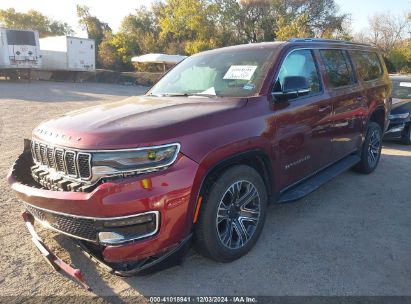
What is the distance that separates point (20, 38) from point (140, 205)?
25153mm

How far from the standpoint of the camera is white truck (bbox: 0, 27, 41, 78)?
23859mm

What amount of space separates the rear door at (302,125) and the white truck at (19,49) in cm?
2390

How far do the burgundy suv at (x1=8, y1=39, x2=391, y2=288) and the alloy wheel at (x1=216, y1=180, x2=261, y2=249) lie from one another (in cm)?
1

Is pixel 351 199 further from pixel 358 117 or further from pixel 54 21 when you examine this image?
pixel 54 21

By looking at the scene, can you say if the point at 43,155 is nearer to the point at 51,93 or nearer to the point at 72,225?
the point at 72,225

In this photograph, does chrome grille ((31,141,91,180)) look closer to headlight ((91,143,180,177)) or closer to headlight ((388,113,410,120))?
headlight ((91,143,180,177))

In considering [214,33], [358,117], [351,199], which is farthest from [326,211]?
[214,33]

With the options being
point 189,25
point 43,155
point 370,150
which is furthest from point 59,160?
point 189,25

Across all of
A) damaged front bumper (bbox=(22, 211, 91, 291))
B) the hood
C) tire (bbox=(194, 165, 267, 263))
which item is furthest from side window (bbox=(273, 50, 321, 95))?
damaged front bumper (bbox=(22, 211, 91, 291))

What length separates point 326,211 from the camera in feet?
15.7

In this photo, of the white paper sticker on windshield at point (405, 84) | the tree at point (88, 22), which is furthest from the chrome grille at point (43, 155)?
the tree at point (88, 22)

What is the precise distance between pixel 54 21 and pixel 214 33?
125 feet

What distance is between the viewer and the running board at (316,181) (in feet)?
13.5

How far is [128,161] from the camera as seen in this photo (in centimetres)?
287
